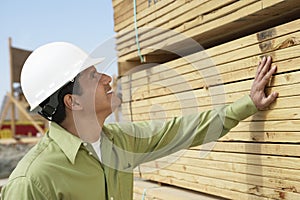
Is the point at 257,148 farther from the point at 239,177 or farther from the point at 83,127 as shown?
the point at 83,127

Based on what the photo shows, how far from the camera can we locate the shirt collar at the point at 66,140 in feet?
7.04

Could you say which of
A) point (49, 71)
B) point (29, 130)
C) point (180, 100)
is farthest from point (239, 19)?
point (29, 130)

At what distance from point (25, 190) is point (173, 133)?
1049mm

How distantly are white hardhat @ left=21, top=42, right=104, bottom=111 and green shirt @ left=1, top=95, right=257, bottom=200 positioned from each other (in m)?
0.20

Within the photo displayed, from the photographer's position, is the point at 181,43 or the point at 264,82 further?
the point at 181,43

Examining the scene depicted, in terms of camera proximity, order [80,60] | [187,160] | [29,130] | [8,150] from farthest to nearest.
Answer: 1. [29,130]
2. [8,150]
3. [187,160]
4. [80,60]

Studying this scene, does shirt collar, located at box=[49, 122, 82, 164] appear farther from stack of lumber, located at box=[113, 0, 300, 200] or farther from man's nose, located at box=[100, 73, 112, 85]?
stack of lumber, located at box=[113, 0, 300, 200]

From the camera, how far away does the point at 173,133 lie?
105 inches

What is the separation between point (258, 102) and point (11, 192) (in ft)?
4.29

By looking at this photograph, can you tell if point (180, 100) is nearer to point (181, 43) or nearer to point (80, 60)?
point (181, 43)

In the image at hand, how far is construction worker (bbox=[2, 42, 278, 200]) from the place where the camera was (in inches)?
81.1

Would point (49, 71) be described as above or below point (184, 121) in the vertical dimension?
→ above

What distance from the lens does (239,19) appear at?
2.25 m

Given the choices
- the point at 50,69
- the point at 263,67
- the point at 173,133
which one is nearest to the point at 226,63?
the point at 263,67
